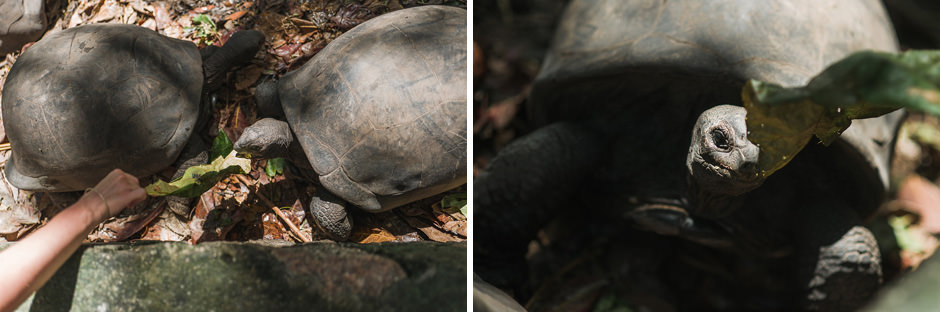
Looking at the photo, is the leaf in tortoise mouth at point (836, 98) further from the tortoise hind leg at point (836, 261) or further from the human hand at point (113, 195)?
the human hand at point (113, 195)

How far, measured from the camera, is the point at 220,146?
5.08ft

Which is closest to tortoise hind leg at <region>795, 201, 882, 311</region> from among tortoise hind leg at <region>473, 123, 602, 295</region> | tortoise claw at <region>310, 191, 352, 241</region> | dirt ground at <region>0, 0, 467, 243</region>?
tortoise hind leg at <region>473, 123, 602, 295</region>

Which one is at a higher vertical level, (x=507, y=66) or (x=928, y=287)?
(x=928, y=287)

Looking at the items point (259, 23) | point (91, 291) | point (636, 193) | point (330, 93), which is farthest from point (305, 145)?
point (636, 193)

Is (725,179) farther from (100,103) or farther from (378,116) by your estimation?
(100,103)

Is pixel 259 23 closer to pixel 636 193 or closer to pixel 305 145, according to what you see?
pixel 305 145

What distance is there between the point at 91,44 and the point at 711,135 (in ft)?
5.40

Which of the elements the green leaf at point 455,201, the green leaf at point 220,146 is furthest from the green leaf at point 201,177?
the green leaf at point 455,201

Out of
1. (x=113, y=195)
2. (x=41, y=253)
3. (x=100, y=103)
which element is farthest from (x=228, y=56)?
(x=41, y=253)

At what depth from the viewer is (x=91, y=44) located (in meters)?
1.48

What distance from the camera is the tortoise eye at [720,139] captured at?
99 centimetres

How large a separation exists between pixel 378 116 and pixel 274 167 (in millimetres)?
407

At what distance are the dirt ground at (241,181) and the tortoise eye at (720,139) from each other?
748 mm

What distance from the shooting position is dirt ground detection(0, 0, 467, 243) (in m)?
1.50
